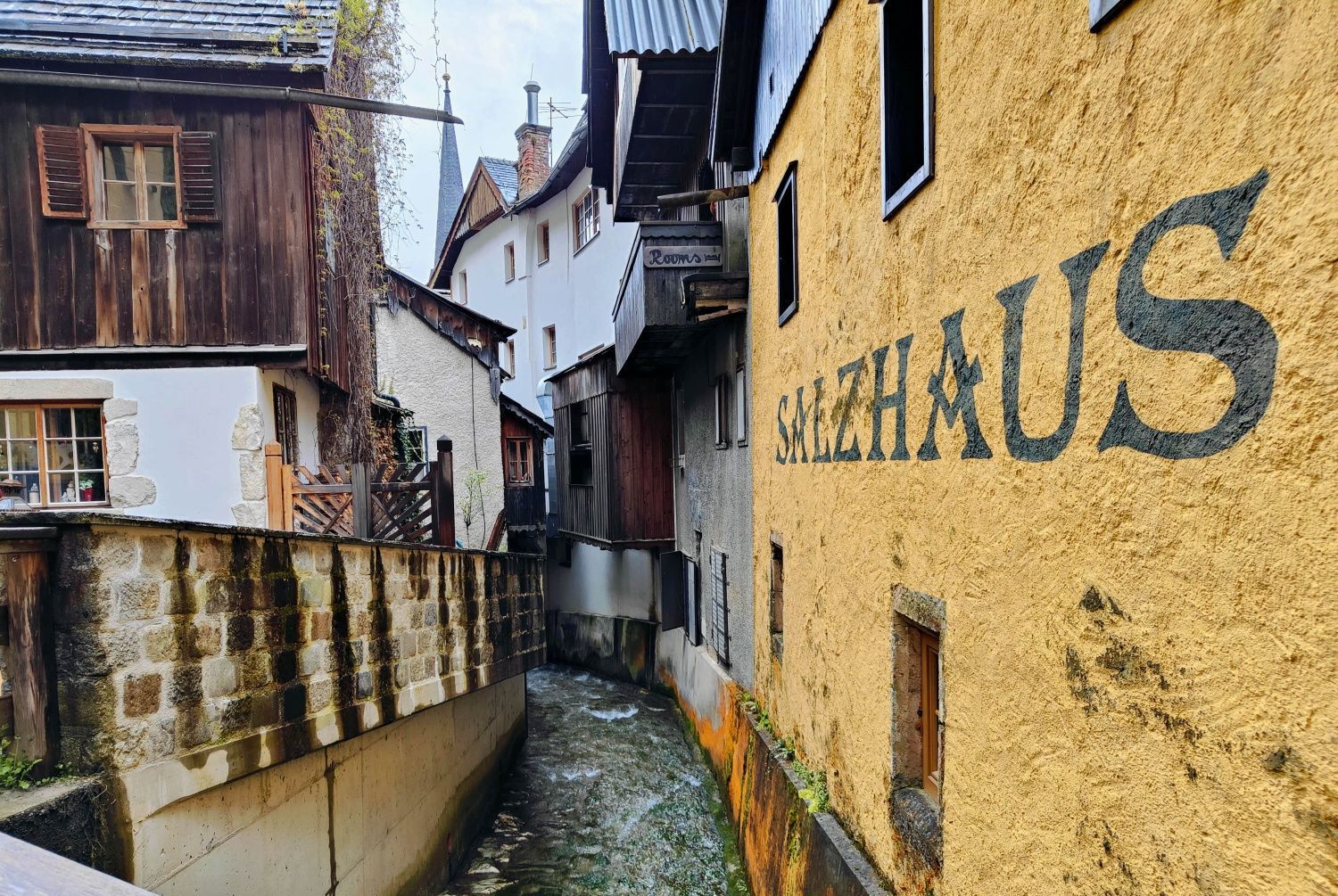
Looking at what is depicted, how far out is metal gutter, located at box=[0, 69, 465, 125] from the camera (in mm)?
6766

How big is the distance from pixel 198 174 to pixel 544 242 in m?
15.6

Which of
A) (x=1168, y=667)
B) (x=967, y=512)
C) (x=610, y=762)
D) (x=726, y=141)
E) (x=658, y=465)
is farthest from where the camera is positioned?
(x=658, y=465)

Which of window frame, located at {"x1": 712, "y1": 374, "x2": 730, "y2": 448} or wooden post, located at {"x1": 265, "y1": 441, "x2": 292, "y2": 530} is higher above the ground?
window frame, located at {"x1": 712, "y1": 374, "x2": 730, "y2": 448}

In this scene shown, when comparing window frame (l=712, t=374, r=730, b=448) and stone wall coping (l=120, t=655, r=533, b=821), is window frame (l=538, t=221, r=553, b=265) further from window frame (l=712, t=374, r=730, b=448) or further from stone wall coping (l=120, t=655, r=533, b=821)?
stone wall coping (l=120, t=655, r=533, b=821)

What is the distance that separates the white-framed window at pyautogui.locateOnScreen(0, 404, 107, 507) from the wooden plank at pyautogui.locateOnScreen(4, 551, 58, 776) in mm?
5053

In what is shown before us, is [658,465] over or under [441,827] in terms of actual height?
over

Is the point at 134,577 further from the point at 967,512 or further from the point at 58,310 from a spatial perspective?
the point at 58,310

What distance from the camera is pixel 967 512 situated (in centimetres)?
283

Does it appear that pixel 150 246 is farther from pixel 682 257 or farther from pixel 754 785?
pixel 754 785

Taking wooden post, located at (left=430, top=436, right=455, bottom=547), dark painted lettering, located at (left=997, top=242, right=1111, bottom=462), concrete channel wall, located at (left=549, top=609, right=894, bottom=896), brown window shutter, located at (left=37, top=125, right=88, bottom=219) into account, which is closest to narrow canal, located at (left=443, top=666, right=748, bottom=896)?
concrete channel wall, located at (left=549, top=609, right=894, bottom=896)

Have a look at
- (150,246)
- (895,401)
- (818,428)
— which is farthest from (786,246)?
(150,246)

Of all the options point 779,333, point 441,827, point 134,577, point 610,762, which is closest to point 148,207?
point 134,577

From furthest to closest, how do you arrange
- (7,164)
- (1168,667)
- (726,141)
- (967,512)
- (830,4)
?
(726,141), (7,164), (830,4), (967,512), (1168,667)

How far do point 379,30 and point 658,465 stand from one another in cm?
739
